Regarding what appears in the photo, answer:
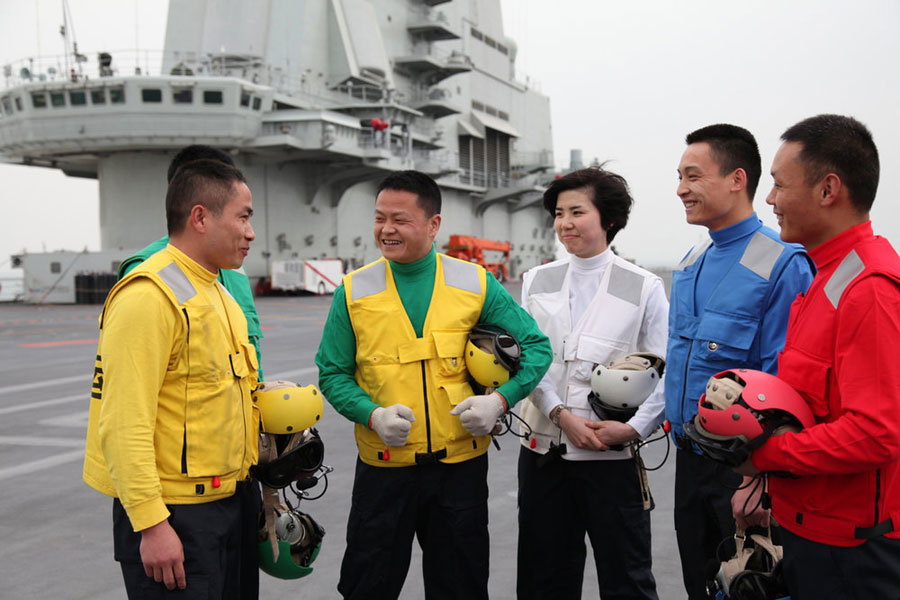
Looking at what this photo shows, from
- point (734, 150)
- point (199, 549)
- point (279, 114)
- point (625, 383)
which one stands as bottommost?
point (199, 549)

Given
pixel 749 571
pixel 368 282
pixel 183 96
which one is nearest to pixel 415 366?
pixel 368 282

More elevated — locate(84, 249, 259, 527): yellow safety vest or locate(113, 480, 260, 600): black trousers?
locate(84, 249, 259, 527): yellow safety vest

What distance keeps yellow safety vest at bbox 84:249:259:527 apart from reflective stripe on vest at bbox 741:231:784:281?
2139 millimetres

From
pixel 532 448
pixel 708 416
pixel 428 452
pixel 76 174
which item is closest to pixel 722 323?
pixel 708 416

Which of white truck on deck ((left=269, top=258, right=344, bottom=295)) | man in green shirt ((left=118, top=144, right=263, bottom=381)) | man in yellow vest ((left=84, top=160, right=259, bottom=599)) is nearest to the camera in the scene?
man in yellow vest ((left=84, top=160, right=259, bottom=599))

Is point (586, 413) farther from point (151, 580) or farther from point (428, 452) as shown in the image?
point (151, 580)

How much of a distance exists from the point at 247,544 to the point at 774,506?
1.96 metres

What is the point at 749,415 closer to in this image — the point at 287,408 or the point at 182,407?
the point at 287,408

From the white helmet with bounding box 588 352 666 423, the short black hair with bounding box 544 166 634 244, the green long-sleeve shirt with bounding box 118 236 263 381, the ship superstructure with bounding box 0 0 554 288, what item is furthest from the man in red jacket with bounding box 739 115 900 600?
the ship superstructure with bounding box 0 0 554 288

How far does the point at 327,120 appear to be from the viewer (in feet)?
108

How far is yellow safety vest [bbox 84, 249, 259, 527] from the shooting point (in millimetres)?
2330

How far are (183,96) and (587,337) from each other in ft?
101

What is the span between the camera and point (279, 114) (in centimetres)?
3262

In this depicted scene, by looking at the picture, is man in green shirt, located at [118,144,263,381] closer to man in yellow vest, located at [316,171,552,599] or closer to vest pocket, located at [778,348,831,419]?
man in yellow vest, located at [316,171,552,599]
